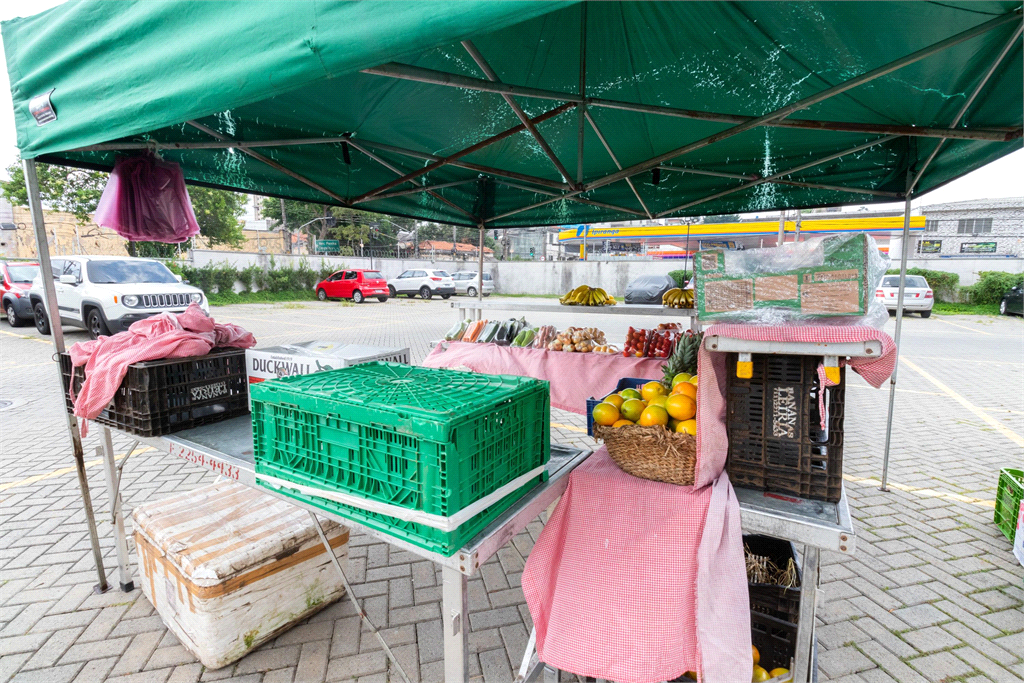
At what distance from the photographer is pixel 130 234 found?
302 cm

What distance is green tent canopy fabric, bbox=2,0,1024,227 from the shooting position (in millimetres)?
1302

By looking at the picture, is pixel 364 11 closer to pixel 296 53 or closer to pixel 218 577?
pixel 296 53

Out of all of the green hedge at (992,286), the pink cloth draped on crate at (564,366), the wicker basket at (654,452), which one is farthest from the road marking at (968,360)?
the green hedge at (992,286)

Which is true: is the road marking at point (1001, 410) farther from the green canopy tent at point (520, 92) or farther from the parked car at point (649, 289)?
the parked car at point (649, 289)

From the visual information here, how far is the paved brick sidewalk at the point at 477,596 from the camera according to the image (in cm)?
229

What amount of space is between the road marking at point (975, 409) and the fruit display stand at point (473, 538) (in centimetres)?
598

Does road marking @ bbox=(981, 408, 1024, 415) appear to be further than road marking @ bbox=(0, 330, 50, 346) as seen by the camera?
No

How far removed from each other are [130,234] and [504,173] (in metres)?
2.71

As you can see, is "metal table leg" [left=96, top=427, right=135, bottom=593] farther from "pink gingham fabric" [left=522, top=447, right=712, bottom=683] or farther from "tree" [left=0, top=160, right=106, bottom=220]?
"tree" [left=0, top=160, right=106, bottom=220]

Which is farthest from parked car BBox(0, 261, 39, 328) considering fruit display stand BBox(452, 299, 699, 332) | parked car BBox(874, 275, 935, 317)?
parked car BBox(874, 275, 935, 317)

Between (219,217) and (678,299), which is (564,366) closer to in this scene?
(678,299)

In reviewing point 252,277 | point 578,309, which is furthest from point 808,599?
point 252,277

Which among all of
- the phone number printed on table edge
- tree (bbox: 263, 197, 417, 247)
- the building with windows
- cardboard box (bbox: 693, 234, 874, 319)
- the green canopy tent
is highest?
tree (bbox: 263, 197, 417, 247)

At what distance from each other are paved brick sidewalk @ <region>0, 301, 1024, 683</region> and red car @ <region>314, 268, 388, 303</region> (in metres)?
17.2
